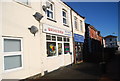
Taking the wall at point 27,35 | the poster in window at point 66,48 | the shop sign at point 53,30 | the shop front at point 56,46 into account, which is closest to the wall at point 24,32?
the wall at point 27,35

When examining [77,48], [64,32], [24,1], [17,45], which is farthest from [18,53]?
[77,48]

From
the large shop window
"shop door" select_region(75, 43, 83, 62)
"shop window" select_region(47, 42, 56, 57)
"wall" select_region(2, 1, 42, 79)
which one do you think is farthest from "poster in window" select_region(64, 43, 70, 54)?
"wall" select_region(2, 1, 42, 79)

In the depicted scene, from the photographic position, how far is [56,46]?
8.37m

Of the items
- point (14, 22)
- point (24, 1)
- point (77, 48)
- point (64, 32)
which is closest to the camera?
point (14, 22)

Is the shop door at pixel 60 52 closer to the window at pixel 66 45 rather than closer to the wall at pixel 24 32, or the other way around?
the window at pixel 66 45

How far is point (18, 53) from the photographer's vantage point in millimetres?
5320

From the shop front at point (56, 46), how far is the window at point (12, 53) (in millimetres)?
2166

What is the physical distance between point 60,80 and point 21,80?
198 centimetres

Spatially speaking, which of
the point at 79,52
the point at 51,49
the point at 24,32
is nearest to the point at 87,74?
the point at 51,49

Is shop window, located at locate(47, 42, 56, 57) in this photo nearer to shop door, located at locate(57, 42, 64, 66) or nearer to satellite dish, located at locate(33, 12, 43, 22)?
shop door, located at locate(57, 42, 64, 66)

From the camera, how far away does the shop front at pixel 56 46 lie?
7.47 m

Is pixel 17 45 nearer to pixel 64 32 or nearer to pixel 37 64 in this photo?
pixel 37 64

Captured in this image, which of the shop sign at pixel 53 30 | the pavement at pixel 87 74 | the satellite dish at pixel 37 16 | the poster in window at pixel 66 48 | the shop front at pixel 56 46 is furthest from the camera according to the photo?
the poster in window at pixel 66 48

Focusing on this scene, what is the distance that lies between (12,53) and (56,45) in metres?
3.89
